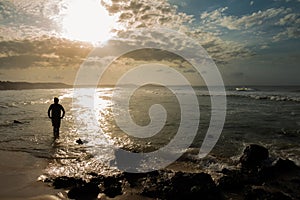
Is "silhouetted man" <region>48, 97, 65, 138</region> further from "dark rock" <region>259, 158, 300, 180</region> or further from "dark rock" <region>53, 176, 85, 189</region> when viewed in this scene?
"dark rock" <region>259, 158, 300, 180</region>

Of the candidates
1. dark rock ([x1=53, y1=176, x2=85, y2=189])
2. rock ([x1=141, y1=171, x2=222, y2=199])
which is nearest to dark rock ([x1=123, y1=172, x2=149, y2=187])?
rock ([x1=141, y1=171, x2=222, y2=199])

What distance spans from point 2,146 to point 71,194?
324 inches

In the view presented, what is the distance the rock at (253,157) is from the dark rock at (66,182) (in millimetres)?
6033

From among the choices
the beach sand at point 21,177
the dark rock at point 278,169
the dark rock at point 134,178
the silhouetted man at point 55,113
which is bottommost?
the dark rock at point 278,169

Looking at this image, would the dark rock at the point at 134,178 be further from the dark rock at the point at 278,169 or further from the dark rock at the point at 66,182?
the dark rock at the point at 278,169

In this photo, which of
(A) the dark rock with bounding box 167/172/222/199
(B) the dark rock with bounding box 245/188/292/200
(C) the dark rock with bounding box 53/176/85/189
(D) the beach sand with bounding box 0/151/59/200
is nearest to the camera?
(B) the dark rock with bounding box 245/188/292/200

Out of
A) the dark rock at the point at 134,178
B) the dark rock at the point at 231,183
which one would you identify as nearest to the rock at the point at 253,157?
the dark rock at the point at 231,183

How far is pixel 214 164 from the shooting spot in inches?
405

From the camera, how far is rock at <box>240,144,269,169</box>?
990cm

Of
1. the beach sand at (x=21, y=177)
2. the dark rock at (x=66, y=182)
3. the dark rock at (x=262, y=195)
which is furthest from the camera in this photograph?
the dark rock at (x=66, y=182)

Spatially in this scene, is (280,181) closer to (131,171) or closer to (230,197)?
(230,197)

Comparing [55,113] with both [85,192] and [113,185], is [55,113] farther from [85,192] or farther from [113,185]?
[85,192]

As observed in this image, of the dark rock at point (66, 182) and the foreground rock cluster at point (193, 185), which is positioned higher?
the dark rock at point (66, 182)

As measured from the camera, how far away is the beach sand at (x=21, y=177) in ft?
22.4
